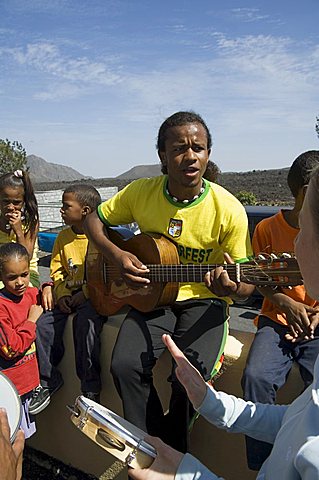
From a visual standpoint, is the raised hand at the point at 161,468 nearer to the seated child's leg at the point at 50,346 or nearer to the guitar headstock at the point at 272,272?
the guitar headstock at the point at 272,272

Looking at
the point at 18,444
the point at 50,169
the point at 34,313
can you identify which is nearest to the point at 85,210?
the point at 34,313

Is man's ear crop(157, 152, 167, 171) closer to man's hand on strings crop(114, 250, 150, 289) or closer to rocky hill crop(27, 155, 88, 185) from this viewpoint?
man's hand on strings crop(114, 250, 150, 289)

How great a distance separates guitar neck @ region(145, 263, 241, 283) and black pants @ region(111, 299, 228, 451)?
0.21 m

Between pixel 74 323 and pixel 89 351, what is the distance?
0.80 feet

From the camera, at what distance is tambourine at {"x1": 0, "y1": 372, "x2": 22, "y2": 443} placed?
156cm

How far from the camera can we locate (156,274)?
238 cm

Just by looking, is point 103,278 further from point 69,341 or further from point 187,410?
point 187,410

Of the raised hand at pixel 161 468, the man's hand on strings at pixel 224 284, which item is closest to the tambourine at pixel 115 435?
the raised hand at pixel 161 468

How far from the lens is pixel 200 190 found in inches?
99.9

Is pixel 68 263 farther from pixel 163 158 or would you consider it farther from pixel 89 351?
pixel 163 158

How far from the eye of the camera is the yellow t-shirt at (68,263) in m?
2.96

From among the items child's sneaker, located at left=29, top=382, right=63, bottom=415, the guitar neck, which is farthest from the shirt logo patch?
child's sneaker, located at left=29, top=382, right=63, bottom=415

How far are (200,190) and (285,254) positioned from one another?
2.36 ft

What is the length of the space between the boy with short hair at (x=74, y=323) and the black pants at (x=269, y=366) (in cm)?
91
